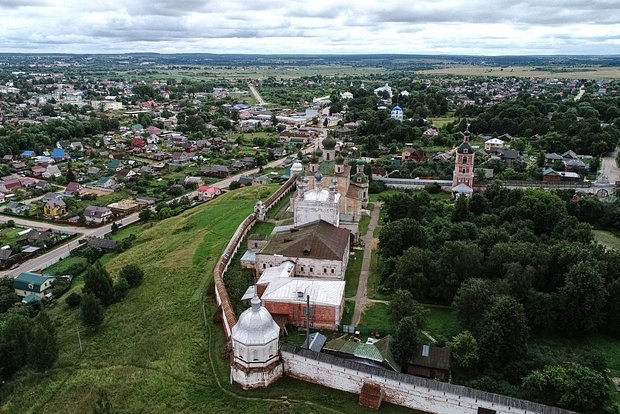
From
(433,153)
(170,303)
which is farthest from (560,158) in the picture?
(170,303)

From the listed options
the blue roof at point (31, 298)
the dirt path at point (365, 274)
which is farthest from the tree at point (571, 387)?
the blue roof at point (31, 298)

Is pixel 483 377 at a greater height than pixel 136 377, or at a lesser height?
greater

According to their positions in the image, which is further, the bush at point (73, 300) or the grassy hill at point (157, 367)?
the bush at point (73, 300)

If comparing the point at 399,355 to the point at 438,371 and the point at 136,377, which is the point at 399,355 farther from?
the point at 136,377

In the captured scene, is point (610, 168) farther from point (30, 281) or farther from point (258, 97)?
point (258, 97)

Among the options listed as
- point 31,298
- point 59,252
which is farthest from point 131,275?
point 59,252

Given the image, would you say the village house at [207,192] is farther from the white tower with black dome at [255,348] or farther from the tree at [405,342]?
the tree at [405,342]

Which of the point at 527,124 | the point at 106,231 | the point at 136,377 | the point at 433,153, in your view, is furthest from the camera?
the point at 527,124
